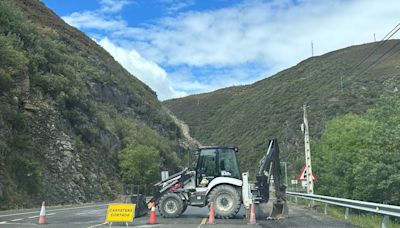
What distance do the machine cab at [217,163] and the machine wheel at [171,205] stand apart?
1.16m

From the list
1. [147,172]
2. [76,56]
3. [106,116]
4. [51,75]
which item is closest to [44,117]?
[51,75]

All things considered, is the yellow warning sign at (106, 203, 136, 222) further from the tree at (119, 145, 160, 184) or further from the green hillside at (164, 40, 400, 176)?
the green hillside at (164, 40, 400, 176)

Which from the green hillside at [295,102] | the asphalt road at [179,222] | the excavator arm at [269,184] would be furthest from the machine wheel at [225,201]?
the green hillside at [295,102]

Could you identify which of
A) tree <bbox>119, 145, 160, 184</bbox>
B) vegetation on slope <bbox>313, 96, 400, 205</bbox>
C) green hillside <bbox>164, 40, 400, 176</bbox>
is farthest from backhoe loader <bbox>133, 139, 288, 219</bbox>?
green hillside <bbox>164, 40, 400, 176</bbox>

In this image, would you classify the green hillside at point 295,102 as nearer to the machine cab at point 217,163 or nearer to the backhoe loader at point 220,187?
the backhoe loader at point 220,187

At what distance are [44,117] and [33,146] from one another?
15.2 feet

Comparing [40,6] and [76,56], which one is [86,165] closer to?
[76,56]

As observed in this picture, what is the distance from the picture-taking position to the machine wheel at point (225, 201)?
18.0m

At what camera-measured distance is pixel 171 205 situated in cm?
1864

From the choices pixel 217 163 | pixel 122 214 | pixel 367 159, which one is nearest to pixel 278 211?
pixel 217 163

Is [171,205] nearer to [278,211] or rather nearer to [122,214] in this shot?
[122,214]

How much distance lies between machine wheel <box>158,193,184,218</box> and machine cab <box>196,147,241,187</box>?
1164 mm

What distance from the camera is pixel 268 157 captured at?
18.7 meters

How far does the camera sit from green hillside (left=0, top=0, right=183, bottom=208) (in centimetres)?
3334
